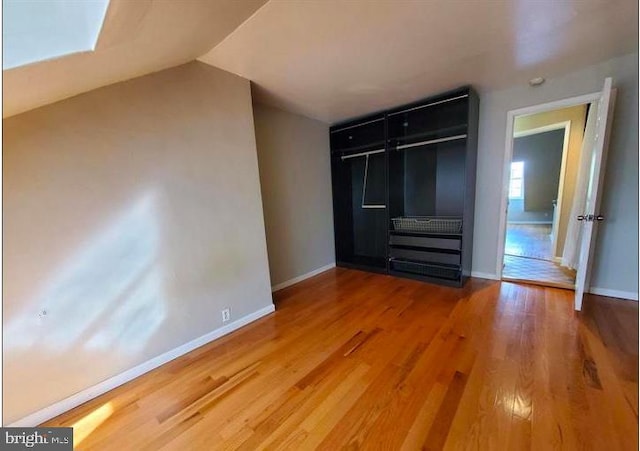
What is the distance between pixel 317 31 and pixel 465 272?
315cm

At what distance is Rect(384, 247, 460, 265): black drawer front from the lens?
10.6 ft

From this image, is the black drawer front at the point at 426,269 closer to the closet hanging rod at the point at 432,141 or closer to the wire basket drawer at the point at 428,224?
the wire basket drawer at the point at 428,224

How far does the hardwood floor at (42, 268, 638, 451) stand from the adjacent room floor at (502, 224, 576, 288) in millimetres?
687

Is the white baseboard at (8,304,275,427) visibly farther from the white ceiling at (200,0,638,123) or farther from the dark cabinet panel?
the white ceiling at (200,0,638,123)

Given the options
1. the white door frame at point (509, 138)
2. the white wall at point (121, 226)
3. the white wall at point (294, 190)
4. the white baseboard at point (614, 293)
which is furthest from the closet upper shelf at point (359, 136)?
the white baseboard at point (614, 293)

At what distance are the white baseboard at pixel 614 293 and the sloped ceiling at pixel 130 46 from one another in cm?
415

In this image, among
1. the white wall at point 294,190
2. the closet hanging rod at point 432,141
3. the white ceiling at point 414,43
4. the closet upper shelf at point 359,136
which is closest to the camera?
the white ceiling at point 414,43

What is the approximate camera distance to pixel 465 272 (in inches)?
127

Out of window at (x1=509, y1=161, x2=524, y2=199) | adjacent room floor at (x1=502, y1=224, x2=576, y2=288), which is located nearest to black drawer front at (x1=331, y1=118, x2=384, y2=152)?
adjacent room floor at (x1=502, y1=224, x2=576, y2=288)

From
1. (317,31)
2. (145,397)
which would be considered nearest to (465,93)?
(317,31)

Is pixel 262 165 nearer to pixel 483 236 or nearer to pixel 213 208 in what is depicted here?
pixel 213 208

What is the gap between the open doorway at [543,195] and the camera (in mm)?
3471

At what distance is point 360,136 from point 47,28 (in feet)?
11.1

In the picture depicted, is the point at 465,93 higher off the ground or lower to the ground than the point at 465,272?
higher
